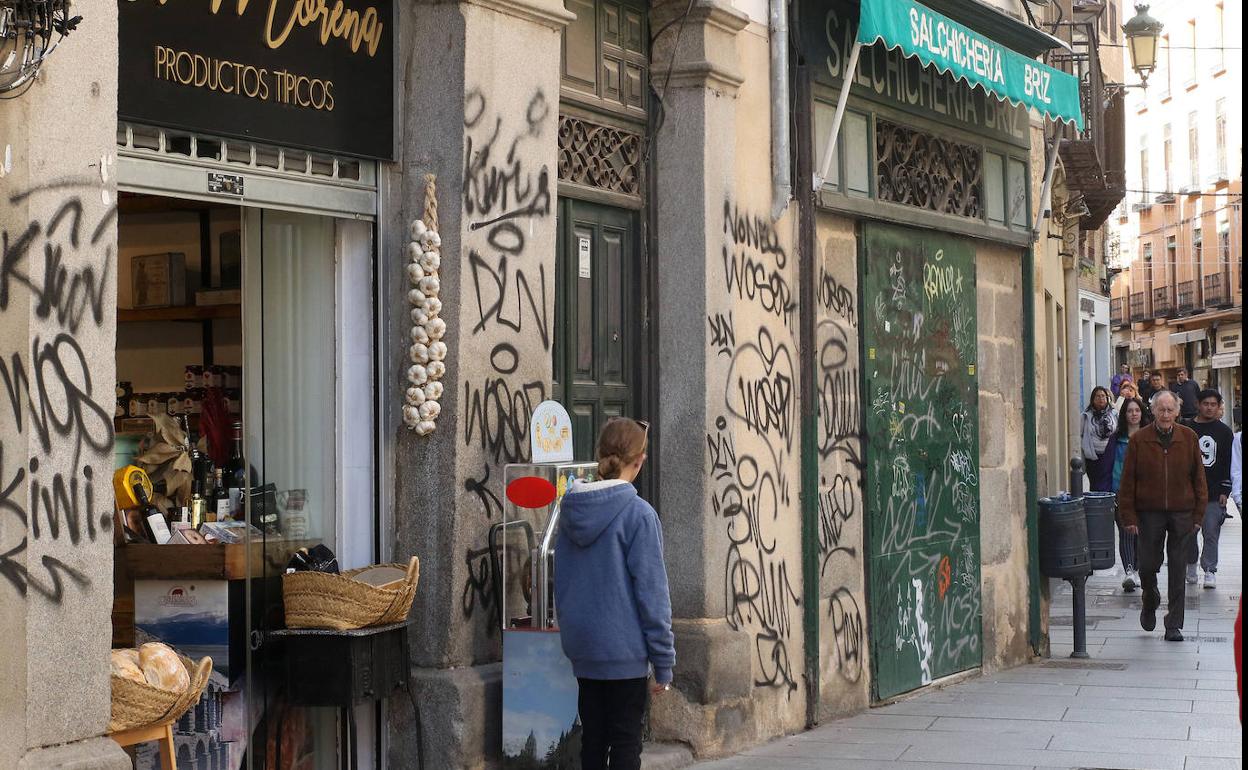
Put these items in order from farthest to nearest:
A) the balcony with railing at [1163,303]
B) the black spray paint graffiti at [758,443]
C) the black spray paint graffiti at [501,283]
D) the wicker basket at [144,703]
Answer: the balcony with railing at [1163,303]
the black spray paint graffiti at [758,443]
the black spray paint graffiti at [501,283]
the wicker basket at [144,703]

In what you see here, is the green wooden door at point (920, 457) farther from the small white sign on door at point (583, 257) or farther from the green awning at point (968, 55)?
the small white sign on door at point (583, 257)

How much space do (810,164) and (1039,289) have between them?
162 inches

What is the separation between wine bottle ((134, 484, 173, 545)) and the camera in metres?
6.83

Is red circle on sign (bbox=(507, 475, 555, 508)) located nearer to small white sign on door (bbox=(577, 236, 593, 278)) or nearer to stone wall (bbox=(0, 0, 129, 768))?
small white sign on door (bbox=(577, 236, 593, 278))

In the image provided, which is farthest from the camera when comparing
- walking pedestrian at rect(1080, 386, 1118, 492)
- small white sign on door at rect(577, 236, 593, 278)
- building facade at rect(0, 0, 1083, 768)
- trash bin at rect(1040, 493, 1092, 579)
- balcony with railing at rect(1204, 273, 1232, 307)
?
balcony with railing at rect(1204, 273, 1232, 307)

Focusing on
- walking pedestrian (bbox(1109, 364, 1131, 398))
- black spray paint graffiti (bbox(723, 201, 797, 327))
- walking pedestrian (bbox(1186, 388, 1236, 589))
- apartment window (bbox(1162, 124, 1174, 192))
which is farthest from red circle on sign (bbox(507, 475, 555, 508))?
apartment window (bbox(1162, 124, 1174, 192))

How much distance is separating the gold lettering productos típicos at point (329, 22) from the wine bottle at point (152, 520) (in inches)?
72.1

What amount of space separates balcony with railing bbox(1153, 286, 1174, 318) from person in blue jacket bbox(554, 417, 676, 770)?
178 ft

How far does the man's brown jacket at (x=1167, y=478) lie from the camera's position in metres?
13.4

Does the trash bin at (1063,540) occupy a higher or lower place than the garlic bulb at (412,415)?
lower

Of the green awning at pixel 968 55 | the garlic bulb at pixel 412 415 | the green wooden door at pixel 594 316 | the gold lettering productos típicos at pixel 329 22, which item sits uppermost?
the green awning at pixel 968 55

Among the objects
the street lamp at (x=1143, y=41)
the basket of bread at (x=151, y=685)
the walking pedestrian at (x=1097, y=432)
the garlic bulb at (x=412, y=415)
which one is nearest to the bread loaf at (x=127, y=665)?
the basket of bread at (x=151, y=685)

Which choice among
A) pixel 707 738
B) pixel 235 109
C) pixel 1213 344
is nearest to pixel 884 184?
pixel 707 738

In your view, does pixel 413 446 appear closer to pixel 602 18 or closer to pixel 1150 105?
pixel 602 18
